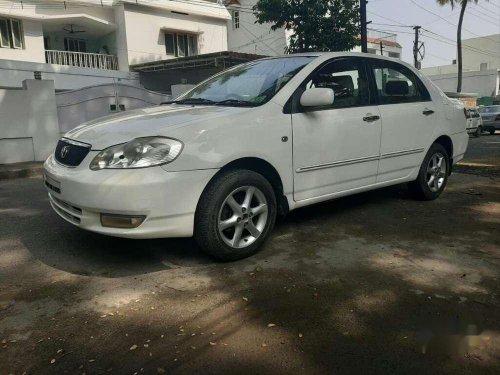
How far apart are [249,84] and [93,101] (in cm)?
844

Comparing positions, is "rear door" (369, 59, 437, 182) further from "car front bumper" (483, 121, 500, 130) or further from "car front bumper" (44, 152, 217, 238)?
Result: "car front bumper" (483, 121, 500, 130)

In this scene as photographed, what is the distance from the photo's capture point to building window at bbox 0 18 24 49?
18422mm

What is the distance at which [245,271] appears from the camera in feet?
11.1

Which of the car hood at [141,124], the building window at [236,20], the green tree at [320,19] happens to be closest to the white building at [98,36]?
the building window at [236,20]

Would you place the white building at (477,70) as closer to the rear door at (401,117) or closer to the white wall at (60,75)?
the white wall at (60,75)

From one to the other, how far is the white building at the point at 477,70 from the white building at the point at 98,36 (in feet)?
75.9

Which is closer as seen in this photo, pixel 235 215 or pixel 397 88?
Answer: pixel 235 215

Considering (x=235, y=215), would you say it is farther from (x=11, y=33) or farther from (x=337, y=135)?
(x=11, y=33)

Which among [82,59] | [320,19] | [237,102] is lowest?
[237,102]

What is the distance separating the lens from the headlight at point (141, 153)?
10.3 feet

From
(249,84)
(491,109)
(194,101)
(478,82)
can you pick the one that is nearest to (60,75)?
(194,101)

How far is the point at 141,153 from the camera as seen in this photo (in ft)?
10.3

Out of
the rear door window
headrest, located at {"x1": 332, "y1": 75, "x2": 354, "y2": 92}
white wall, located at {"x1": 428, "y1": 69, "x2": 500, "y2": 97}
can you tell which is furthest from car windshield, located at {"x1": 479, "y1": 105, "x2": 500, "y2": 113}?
headrest, located at {"x1": 332, "y1": 75, "x2": 354, "y2": 92}

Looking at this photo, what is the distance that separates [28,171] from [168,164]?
6157mm
